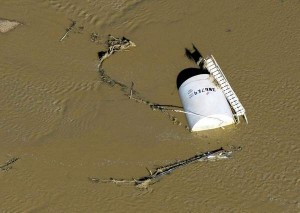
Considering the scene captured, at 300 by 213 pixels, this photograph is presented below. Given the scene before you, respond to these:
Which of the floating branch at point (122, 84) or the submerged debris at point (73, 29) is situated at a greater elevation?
the submerged debris at point (73, 29)

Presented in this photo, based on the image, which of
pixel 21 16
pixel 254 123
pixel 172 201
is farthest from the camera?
pixel 21 16

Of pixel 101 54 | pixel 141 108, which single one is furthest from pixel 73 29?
pixel 141 108

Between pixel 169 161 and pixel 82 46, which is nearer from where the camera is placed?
pixel 169 161

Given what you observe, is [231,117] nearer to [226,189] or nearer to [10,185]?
[226,189]

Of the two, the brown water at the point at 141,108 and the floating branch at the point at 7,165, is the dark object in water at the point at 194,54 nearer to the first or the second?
the brown water at the point at 141,108

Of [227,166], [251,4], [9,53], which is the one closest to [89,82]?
[9,53]

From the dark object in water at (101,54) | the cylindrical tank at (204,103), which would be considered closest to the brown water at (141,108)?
the dark object in water at (101,54)
